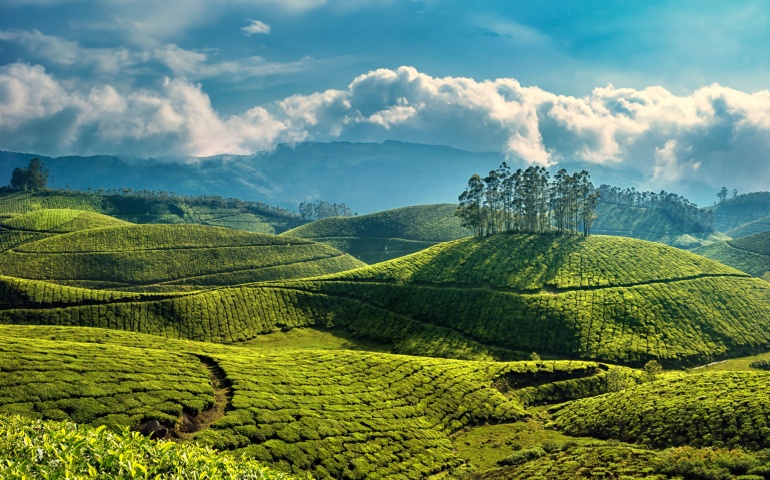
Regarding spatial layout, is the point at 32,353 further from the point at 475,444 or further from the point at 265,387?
the point at 475,444

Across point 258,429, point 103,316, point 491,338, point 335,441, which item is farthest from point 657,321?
point 103,316

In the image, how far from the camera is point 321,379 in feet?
261

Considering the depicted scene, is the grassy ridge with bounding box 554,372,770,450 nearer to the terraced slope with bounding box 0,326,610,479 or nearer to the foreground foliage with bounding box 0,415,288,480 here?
the terraced slope with bounding box 0,326,610,479

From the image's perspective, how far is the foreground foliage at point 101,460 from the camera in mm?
14523

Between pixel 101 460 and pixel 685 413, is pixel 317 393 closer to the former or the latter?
pixel 685 413

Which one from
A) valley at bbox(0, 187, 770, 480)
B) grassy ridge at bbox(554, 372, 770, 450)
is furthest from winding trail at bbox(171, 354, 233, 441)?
grassy ridge at bbox(554, 372, 770, 450)

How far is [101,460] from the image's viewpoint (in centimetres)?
1518

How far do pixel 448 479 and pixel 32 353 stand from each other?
5779 centimetres

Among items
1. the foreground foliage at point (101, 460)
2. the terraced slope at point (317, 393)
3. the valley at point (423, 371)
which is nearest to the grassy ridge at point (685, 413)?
the valley at point (423, 371)

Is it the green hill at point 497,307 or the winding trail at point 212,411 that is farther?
the green hill at point 497,307

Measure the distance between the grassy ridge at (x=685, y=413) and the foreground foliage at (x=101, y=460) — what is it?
62088mm

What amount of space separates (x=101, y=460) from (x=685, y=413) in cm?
7255

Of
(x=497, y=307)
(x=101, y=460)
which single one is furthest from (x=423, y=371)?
(x=101, y=460)

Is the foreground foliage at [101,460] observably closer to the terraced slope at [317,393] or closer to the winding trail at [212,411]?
the terraced slope at [317,393]
